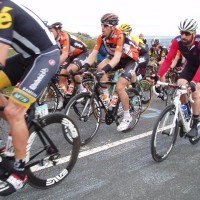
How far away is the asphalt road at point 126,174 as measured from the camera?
347 centimetres

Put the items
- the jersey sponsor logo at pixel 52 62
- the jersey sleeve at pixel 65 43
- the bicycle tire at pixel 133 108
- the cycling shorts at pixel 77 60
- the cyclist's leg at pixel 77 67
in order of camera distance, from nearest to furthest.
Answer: the jersey sponsor logo at pixel 52 62 < the bicycle tire at pixel 133 108 < the jersey sleeve at pixel 65 43 < the cyclist's leg at pixel 77 67 < the cycling shorts at pixel 77 60

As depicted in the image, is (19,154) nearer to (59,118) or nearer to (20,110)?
(20,110)

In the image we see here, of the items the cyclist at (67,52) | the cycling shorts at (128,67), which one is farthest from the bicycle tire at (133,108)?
the cyclist at (67,52)

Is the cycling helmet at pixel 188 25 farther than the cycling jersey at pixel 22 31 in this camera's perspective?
Yes

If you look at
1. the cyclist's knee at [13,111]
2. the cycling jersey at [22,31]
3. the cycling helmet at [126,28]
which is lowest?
the cycling helmet at [126,28]

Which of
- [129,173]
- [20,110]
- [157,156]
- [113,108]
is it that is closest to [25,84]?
[20,110]

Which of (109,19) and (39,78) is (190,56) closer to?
(109,19)

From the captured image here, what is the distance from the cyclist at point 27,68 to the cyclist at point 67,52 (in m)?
3.74

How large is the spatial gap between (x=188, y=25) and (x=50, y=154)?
3022mm

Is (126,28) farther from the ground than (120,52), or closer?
closer

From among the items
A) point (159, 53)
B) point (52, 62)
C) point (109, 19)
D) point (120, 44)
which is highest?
point (52, 62)

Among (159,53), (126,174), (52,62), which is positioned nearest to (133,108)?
(126,174)

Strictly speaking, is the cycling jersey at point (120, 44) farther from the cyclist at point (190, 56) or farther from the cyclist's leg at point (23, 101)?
the cyclist's leg at point (23, 101)

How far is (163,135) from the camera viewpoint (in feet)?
15.3
